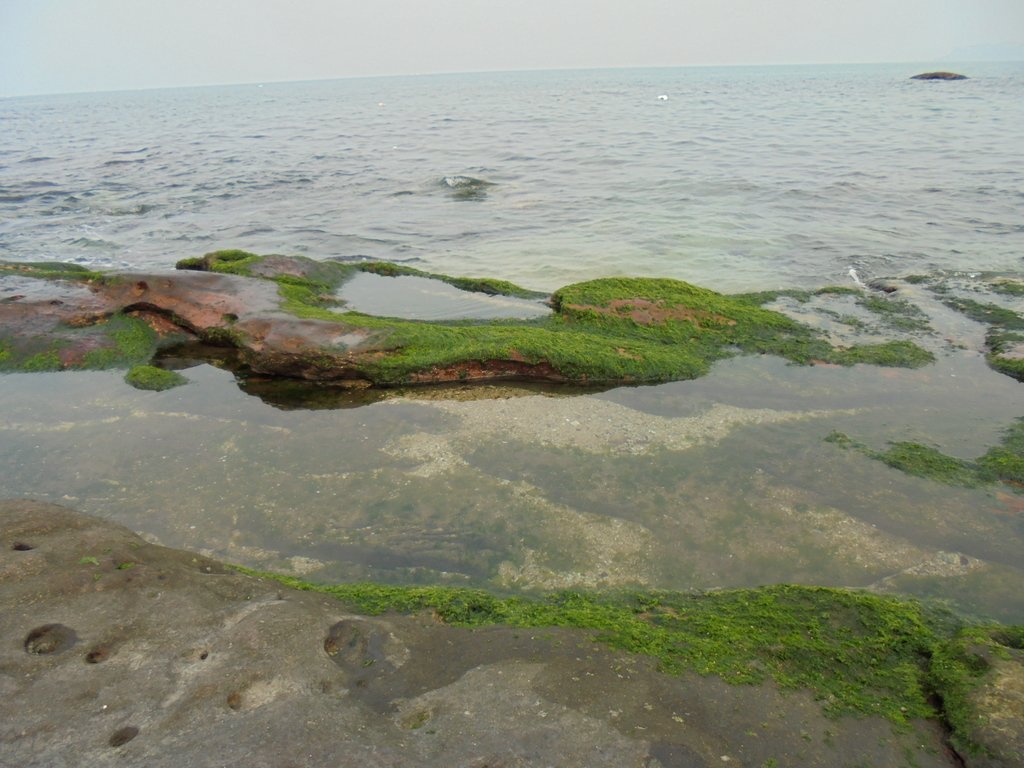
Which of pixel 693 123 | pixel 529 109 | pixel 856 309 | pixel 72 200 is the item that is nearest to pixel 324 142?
pixel 72 200

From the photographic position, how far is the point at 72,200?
67.7 feet

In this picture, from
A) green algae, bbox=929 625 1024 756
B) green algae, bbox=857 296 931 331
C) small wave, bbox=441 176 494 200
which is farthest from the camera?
small wave, bbox=441 176 494 200

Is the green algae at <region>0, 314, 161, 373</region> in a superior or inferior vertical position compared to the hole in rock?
inferior

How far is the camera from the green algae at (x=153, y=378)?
24.2ft

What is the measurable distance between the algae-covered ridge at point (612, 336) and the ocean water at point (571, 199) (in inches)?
111

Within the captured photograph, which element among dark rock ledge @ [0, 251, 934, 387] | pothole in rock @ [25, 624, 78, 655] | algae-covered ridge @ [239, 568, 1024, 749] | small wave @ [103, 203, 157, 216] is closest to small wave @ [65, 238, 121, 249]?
small wave @ [103, 203, 157, 216]

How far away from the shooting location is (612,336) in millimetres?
8422

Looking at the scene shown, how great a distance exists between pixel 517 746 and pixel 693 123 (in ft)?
130

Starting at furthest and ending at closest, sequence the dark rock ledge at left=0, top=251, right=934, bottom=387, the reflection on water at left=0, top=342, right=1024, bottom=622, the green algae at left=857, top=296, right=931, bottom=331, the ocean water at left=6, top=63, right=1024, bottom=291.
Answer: the ocean water at left=6, top=63, right=1024, bottom=291 → the green algae at left=857, top=296, right=931, bottom=331 → the dark rock ledge at left=0, top=251, right=934, bottom=387 → the reflection on water at left=0, top=342, right=1024, bottom=622

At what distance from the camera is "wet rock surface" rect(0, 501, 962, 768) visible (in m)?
2.71

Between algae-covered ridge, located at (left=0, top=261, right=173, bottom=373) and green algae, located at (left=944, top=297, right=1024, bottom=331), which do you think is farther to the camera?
green algae, located at (left=944, top=297, right=1024, bottom=331)

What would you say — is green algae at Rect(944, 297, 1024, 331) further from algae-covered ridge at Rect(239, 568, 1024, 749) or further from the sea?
algae-covered ridge at Rect(239, 568, 1024, 749)

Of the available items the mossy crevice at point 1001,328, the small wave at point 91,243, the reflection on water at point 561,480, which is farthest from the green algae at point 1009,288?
the small wave at point 91,243

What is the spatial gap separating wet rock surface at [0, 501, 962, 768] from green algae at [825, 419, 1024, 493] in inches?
122
